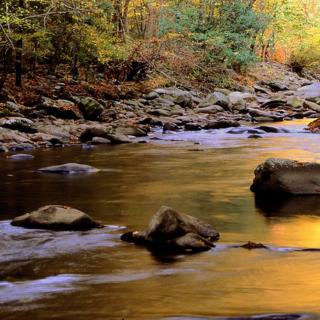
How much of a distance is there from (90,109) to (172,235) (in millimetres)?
13294

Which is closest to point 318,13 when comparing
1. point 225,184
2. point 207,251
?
point 225,184

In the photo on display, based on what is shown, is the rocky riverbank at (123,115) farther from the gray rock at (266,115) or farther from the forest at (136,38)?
the forest at (136,38)

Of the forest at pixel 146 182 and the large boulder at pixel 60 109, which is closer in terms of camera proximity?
the forest at pixel 146 182

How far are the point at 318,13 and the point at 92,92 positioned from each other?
3744 centimetres

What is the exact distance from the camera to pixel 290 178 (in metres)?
7.61

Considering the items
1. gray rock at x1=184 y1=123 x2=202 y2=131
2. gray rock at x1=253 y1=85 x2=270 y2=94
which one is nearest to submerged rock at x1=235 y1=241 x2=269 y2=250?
gray rock at x1=184 y1=123 x2=202 y2=131

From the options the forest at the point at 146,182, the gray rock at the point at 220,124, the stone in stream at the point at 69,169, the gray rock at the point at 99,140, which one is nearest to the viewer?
the forest at the point at 146,182

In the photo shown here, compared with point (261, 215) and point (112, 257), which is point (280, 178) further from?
point (112, 257)

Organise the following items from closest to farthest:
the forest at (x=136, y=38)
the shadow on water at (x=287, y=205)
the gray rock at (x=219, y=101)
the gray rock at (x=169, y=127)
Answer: the shadow on water at (x=287, y=205) → the gray rock at (x=169, y=127) → the forest at (x=136, y=38) → the gray rock at (x=219, y=101)

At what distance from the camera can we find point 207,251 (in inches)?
190

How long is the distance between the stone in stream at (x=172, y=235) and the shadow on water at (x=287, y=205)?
1.61 meters

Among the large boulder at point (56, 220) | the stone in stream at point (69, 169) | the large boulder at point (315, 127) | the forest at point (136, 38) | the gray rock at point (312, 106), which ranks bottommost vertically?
the gray rock at point (312, 106)

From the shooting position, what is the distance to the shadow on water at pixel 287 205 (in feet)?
21.3

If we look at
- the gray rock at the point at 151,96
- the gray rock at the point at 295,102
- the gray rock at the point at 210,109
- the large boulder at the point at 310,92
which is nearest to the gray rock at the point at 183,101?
the gray rock at the point at 210,109
